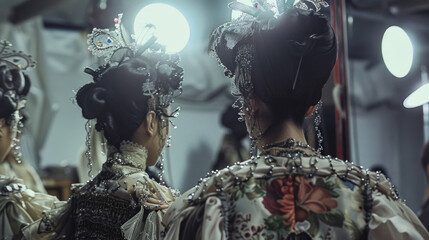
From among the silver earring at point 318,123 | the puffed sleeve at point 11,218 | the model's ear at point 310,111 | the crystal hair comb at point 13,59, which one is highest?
the crystal hair comb at point 13,59

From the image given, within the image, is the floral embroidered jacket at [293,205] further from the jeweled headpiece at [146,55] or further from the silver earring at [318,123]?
the jeweled headpiece at [146,55]

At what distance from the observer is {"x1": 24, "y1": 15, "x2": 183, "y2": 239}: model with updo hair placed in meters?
2.18

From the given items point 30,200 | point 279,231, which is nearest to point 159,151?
point 30,200

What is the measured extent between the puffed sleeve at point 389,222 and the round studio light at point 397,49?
7.98ft

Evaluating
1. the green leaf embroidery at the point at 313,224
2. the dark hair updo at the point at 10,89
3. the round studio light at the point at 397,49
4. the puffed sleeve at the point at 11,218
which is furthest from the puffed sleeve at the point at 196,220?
the round studio light at the point at 397,49

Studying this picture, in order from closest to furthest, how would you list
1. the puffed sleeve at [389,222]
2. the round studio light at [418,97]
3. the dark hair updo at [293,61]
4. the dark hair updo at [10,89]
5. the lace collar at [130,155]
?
the puffed sleeve at [389,222]
the dark hair updo at [293,61]
the lace collar at [130,155]
the dark hair updo at [10,89]
the round studio light at [418,97]

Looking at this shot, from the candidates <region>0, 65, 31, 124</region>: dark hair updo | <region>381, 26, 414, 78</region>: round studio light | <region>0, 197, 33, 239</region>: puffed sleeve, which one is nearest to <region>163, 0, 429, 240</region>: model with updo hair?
<region>0, 197, 33, 239</region>: puffed sleeve

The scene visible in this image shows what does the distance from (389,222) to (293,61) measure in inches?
17.8

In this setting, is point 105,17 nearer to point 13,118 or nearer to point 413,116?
point 13,118

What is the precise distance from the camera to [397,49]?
3.94 meters

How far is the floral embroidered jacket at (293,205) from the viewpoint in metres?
1.59

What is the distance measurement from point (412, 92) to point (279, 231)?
→ 3557 millimetres

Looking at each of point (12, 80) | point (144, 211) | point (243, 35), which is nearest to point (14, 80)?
point (12, 80)

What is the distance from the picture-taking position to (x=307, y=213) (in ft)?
5.32
